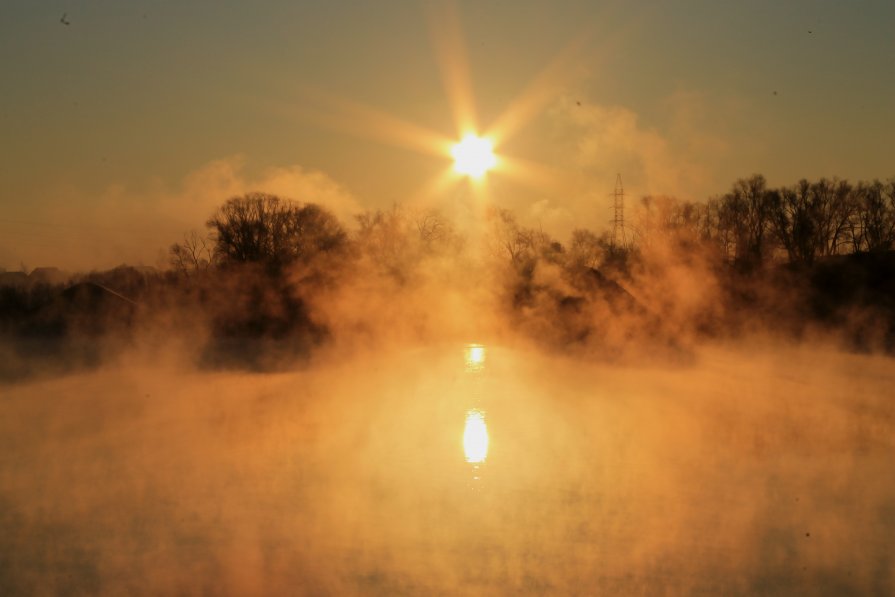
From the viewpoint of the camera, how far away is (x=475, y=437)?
21.5 ft

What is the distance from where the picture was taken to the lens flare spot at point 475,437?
5.93 metres

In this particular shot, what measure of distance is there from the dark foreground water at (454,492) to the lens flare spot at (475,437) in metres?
0.04

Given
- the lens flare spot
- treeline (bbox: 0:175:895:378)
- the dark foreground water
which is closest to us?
the dark foreground water

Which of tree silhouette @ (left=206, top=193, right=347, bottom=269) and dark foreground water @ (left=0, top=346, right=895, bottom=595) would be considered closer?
dark foreground water @ (left=0, top=346, right=895, bottom=595)

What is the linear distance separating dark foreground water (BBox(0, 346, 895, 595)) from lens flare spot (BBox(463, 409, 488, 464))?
0.12 ft

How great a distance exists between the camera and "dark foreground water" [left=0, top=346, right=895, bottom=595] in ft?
12.9

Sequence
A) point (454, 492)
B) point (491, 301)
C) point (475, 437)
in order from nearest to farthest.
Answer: point (454, 492)
point (475, 437)
point (491, 301)

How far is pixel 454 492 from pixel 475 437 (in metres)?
1.52

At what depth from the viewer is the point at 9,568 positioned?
4020 mm

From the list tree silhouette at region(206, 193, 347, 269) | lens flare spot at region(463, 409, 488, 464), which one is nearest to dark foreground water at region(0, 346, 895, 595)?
lens flare spot at region(463, 409, 488, 464)

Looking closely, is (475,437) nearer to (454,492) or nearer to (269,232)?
(454,492)

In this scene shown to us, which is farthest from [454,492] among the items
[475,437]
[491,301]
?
[491,301]

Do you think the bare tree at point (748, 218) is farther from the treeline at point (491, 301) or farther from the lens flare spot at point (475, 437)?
the lens flare spot at point (475, 437)

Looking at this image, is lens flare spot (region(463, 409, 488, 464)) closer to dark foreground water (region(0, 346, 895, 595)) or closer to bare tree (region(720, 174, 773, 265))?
dark foreground water (region(0, 346, 895, 595))
